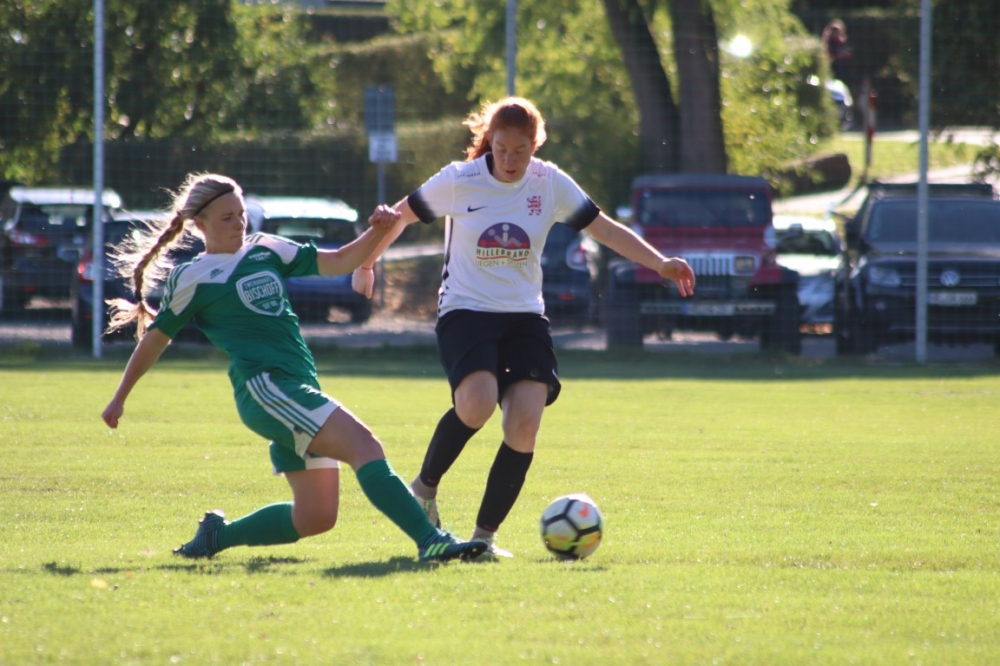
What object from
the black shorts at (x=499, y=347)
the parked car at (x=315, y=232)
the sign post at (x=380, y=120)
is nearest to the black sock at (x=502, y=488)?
the black shorts at (x=499, y=347)

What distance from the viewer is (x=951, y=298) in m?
15.2

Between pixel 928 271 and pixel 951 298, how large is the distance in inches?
15.2

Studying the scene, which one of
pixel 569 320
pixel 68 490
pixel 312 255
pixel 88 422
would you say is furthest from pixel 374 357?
pixel 312 255

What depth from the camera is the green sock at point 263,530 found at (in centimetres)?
541

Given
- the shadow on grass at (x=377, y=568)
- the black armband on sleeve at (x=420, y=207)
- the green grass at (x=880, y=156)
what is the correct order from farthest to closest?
the green grass at (x=880, y=156), the black armband on sleeve at (x=420, y=207), the shadow on grass at (x=377, y=568)

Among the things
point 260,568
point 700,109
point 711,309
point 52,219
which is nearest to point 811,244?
point 700,109

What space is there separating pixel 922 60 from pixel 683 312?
3.76 metres

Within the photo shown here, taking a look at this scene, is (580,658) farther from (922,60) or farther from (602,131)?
(602,131)

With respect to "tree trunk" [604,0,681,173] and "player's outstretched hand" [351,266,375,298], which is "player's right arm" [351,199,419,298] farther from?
"tree trunk" [604,0,681,173]

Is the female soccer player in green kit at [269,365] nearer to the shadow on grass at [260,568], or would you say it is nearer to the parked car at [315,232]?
the shadow on grass at [260,568]

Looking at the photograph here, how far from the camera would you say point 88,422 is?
31.9ft

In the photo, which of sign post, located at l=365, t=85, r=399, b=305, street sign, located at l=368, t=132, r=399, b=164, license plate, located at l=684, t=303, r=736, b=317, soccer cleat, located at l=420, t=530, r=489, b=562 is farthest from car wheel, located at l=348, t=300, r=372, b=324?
soccer cleat, located at l=420, t=530, r=489, b=562

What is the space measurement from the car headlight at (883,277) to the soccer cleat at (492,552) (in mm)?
10678

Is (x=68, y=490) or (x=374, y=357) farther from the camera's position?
(x=374, y=357)
